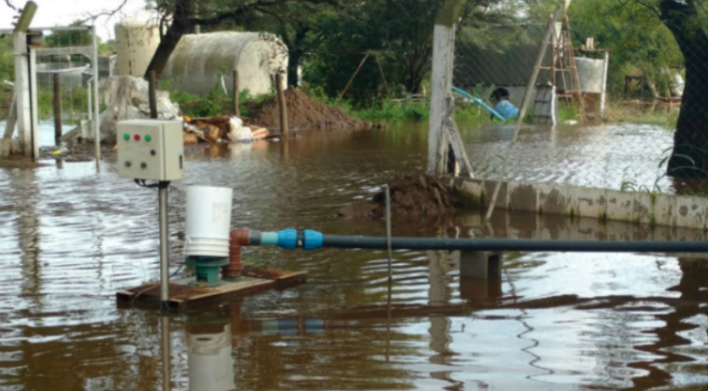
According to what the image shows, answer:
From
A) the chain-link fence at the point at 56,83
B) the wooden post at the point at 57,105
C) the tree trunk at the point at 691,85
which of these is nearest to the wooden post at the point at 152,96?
the chain-link fence at the point at 56,83

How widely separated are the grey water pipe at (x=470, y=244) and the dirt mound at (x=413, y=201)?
12.8 feet

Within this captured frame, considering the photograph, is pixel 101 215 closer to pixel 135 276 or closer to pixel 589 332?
pixel 135 276

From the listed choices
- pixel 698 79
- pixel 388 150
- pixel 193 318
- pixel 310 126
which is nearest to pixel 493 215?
pixel 698 79

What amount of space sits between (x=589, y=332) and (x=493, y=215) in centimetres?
526

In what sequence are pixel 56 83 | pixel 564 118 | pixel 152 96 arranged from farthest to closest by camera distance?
1. pixel 564 118
2. pixel 152 96
3. pixel 56 83

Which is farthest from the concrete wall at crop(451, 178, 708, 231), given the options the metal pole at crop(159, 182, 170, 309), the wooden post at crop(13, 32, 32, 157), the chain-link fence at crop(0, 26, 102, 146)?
the wooden post at crop(13, 32, 32, 157)

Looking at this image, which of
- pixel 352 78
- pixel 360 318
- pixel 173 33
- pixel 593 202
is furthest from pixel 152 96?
pixel 360 318

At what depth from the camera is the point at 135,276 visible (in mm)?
8602

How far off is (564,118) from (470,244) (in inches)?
1001

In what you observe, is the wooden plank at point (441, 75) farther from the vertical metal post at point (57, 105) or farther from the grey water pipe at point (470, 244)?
the vertical metal post at point (57, 105)

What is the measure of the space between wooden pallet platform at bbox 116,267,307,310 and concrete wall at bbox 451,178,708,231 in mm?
4521

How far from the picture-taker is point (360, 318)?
23.1 feet

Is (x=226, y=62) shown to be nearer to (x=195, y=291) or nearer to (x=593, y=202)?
(x=593, y=202)

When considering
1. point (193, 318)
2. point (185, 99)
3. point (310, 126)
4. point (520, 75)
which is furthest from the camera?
point (520, 75)
